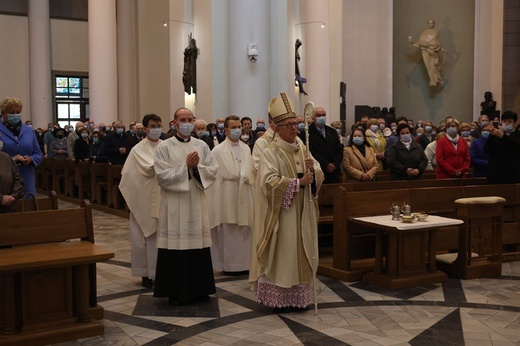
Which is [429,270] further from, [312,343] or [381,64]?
[381,64]

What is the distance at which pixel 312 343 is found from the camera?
5.40 meters

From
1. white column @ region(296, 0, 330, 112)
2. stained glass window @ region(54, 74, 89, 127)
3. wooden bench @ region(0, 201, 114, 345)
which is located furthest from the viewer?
stained glass window @ region(54, 74, 89, 127)

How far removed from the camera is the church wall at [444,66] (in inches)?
989

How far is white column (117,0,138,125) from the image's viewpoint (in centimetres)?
2500

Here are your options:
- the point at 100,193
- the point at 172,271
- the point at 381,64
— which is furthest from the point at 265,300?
the point at 381,64

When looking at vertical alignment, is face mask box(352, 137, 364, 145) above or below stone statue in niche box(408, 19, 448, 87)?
below

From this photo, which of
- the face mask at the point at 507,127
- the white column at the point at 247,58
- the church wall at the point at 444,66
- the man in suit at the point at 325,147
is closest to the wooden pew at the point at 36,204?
the man in suit at the point at 325,147

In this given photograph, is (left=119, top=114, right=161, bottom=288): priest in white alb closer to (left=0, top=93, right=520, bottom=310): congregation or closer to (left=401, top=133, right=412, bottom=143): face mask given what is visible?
(left=0, top=93, right=520, bottom=310): congregation

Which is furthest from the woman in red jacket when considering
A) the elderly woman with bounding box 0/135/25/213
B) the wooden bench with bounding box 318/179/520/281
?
the elderly woman with bounding box 0/135/25/213

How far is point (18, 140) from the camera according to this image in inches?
307

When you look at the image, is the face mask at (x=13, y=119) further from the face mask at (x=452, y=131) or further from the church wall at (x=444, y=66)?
the church wall at (x=444, y=66)

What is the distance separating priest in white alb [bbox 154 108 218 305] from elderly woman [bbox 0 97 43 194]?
2.08m

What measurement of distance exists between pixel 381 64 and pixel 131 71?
9.53 metres

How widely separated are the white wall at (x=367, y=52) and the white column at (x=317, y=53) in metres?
5.36
